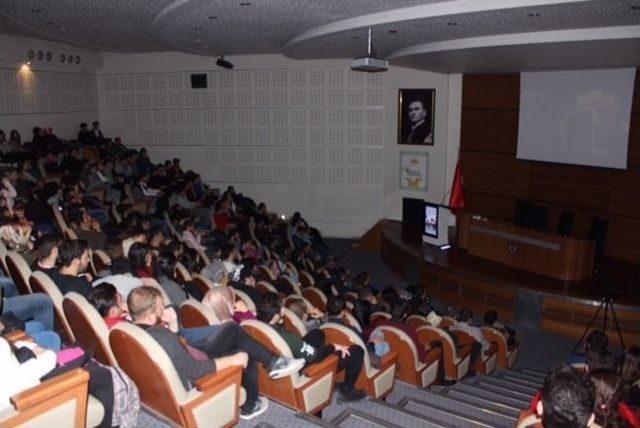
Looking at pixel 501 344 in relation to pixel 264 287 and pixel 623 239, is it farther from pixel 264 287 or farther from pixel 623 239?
pixel 623 239

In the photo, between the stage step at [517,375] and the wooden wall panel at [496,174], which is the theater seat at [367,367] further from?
the wooden wall panel at [496,174]

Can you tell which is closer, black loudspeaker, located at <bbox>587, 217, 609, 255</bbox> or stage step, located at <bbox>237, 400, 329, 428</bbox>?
stage step, located at <bbox>237, 400, 329, 428</bbox>

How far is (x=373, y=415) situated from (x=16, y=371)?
7.44 feet

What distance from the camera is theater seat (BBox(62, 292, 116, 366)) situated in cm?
304

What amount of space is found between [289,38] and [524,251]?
16.9 feet

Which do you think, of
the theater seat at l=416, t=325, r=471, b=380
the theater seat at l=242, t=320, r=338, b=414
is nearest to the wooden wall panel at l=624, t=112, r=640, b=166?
the theater seat at l=416, t=325, r=471, b=380

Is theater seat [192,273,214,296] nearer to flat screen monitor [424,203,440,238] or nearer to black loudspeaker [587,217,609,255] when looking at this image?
flat screen monitor [424,203,440,238]

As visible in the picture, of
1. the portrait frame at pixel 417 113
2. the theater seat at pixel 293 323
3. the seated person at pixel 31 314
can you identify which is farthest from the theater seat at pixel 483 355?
the portrait frame at pixel 417 113

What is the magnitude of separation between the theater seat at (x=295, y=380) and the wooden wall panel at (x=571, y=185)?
27.4 feet

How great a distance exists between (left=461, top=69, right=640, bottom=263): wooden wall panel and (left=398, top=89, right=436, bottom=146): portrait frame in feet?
2.16

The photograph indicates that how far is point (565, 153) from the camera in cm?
1053

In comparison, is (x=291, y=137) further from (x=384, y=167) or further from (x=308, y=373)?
(x=308, y=373)

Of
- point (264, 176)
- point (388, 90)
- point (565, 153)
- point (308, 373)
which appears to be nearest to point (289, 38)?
point (388, 90)

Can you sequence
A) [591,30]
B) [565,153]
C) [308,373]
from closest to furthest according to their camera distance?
[308,373] → [591,30] → [565,153]
